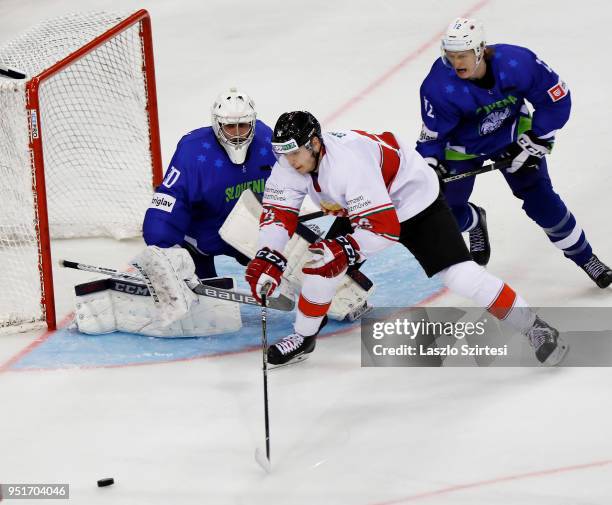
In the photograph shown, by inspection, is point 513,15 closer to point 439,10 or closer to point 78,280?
point 439,10

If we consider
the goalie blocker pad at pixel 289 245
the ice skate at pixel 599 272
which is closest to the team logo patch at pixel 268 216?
the goalie blocker pad at pixel 289 245

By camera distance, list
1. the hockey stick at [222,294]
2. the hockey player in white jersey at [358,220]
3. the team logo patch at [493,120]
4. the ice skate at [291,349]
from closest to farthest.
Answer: the hockey player in white jersey at [358,220] < the ice skate at [291,349] < the hockey stick at [222,294] < the team logo patch at [493,120]

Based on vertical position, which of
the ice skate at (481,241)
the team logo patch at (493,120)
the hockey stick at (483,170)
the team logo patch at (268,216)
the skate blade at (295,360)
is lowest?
the skate blade at (295,360)

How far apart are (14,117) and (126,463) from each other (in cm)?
130

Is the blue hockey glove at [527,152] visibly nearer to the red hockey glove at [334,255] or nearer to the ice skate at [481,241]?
the ice skate at [481,241]

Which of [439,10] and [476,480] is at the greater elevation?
[439,10]

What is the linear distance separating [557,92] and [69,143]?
75.8 inches

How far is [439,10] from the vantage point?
7.05 metres

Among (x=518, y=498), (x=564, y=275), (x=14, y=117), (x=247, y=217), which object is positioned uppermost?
(x=14, y=117)

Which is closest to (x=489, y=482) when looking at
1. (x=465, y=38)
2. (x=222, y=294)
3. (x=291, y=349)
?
(x=291, y=349)

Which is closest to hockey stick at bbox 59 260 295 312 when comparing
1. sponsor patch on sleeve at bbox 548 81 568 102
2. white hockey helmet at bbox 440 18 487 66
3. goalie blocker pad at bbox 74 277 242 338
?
goalie blocker pad at bbox 74 277 242 338

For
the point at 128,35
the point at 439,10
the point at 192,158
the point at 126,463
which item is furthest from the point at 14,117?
the point at 439,10

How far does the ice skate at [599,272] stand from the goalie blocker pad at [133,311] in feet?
4.12

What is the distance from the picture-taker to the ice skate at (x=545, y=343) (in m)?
3.87
